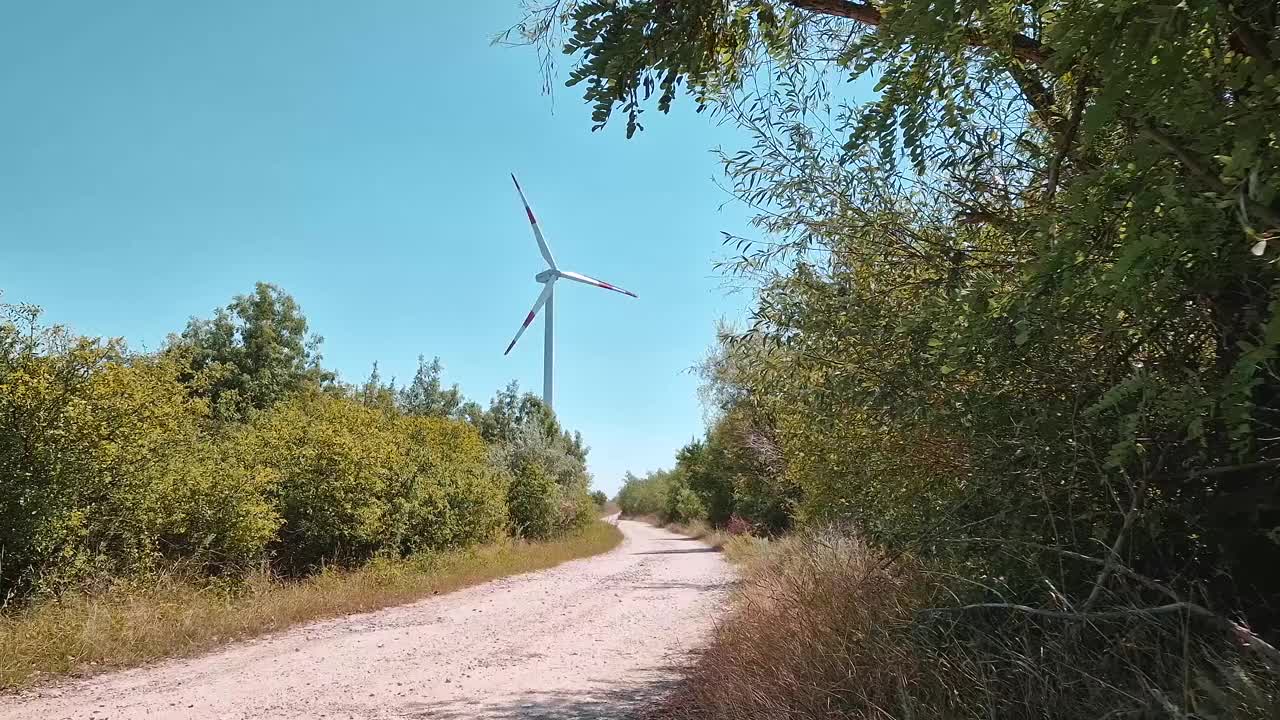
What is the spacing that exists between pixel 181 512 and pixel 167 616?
169 centimetres

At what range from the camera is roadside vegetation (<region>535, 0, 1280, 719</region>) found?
2152 mm

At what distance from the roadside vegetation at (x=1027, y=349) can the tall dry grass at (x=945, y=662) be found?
0.07 ft

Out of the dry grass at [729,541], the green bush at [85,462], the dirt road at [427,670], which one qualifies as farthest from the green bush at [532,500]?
the green bush at [85,462]

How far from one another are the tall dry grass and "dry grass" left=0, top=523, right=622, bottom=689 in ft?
19.4

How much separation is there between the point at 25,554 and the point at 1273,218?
35.1 feet

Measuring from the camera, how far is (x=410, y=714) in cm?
A: 569

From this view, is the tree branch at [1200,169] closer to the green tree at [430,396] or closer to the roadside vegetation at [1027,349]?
the roadside vegetation at [1027,349]

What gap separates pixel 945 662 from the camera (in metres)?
3.36

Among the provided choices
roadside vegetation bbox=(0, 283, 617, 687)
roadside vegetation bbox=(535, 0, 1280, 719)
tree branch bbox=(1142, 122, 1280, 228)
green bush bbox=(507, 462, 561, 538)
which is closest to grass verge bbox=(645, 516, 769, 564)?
roadside vegetation bbox=(0, 283, 617, 687)

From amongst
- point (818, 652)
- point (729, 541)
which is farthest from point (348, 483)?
point (729, 541)

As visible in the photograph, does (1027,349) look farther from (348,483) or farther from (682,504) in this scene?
(682,504)

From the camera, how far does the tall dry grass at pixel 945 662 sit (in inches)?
97.0

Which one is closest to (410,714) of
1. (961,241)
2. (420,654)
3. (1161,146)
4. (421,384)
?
(420,654)

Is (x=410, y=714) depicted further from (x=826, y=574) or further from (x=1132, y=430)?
(x=1132, y=430)
